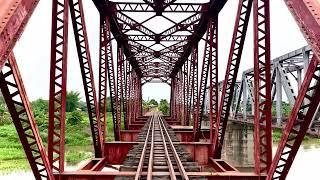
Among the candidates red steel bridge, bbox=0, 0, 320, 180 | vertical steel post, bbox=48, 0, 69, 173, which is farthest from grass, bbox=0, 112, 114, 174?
vertical steel post, bbox=48, 0, 69, 173

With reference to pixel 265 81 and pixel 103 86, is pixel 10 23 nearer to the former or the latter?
pixel 265 81

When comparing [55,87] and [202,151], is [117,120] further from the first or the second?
[55,87]

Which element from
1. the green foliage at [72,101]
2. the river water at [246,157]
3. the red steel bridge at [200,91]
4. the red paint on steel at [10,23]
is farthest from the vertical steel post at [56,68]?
the green foliage at [72,101]

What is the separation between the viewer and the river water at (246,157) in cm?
2255

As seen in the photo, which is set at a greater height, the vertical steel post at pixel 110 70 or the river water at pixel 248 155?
the vertical steel post at pixel 110 70

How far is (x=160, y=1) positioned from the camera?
1562cm

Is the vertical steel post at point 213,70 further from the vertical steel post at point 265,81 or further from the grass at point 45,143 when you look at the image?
the grass at point 45,143

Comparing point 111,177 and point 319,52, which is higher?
point 319,52

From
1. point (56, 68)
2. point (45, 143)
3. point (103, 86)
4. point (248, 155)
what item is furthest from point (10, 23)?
point (45, 143)

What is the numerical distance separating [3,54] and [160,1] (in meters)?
12.5

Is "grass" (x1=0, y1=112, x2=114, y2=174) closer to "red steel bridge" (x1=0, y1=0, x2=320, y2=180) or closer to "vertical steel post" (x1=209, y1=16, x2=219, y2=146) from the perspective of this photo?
"red steel bridge" (x1=0, y1=0, x2=320, y2=180)

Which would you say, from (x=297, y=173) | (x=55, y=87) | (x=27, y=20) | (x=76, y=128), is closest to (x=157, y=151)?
(x=55, y=87)

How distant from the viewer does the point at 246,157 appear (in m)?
27.0

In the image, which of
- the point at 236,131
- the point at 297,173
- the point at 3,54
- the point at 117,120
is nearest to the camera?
the point at 3,54
